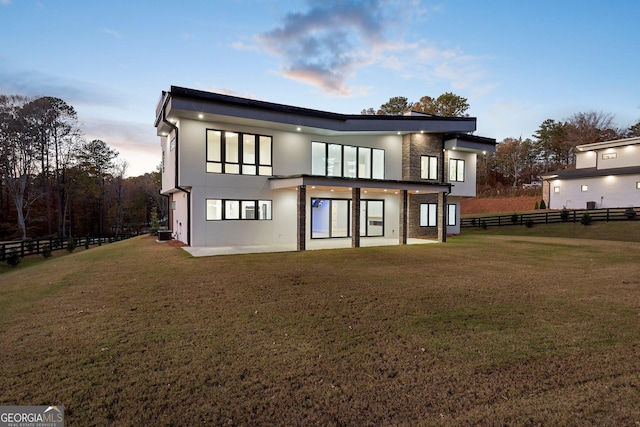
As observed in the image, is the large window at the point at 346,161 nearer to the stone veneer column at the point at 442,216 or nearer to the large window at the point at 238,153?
the large window at the point at 238,153

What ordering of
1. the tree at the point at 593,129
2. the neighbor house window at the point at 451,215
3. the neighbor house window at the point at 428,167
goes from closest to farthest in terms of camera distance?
the neighbor house window at the point at 428,167 < the neighbor house window at the point at 451,215 < the tree at the point at 593,129

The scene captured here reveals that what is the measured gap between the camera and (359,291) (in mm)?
6844

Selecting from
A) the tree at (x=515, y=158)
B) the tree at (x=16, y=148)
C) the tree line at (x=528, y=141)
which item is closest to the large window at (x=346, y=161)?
the tree line at (x=528, y=141)

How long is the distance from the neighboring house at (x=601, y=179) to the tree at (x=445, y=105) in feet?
47.3

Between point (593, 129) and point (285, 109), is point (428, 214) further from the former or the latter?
point (593, 129)

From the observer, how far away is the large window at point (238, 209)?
14.4 meters

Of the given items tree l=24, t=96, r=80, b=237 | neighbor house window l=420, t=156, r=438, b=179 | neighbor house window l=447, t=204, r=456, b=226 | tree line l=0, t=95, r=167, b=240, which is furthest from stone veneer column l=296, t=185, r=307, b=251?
tree l=24, t=96, r=80, b=237

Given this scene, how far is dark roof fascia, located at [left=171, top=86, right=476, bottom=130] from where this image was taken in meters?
12.6

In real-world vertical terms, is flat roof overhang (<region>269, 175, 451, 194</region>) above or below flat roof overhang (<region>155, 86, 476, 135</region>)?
below

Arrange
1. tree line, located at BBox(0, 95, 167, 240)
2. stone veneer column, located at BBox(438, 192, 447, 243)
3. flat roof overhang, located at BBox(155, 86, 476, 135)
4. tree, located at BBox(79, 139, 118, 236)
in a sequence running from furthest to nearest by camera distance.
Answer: tree, located at BBox(79, 139, 118, 236), tree line, located at BBox(0, 95, 167, 240), stone veneer column, located at BBox(438, 192, 447, 243), flat roof overhang, located at BBox(155, 86, 476, 135)

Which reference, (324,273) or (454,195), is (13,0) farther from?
(454,195)

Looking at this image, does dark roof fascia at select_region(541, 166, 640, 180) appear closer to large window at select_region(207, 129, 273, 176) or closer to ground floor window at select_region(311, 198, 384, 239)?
ground floor window at select_region(311, 198, 384, 239)

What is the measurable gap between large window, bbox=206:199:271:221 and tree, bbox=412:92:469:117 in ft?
111

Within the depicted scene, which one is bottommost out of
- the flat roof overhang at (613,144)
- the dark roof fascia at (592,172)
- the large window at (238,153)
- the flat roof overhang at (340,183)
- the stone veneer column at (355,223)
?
the stone veneer column at (355,223)
